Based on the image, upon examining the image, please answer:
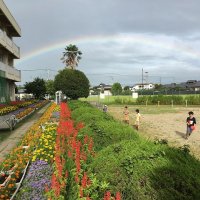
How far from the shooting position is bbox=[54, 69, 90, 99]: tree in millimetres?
58188

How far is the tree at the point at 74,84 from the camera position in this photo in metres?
58.2

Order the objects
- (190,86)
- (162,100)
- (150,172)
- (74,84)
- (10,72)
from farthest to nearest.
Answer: (190,86)
(162,100)
(74,84)
(10,72)
(150,172)

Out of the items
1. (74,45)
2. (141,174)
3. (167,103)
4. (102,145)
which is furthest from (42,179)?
(74,45)

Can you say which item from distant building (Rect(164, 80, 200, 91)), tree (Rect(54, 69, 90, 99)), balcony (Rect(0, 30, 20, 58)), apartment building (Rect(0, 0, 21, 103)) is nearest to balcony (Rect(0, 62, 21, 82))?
apartment building (Rect(0, 0, 21, 103))

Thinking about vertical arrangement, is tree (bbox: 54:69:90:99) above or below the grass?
above

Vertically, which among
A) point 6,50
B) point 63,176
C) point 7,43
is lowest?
point 63,176

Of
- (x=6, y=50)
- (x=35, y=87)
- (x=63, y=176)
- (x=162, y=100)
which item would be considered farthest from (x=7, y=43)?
(x=35, y=87)

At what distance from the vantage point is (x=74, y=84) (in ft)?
191

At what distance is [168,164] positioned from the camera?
421 cm

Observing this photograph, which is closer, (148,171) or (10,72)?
(148,171)

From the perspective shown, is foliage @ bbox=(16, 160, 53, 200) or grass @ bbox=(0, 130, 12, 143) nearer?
foliage @ bbox=(16, 160, 53, 200)

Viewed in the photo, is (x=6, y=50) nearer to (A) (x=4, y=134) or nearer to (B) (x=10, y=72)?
(B) (x=10, y=72)

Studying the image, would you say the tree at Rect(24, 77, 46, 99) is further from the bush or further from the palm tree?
the bush

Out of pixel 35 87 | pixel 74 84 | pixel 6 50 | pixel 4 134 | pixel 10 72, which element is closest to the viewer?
pixel 4 134
